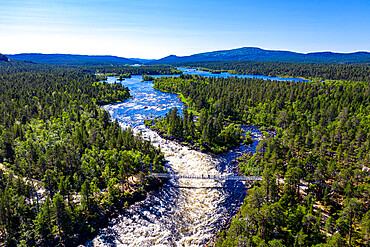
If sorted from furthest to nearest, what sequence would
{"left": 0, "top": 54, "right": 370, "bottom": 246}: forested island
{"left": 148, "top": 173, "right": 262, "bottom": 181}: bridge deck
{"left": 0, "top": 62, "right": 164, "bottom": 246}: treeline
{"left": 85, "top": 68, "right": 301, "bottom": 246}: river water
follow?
{"left": 148, "top": 173, "right": 262, "bottom": 181}: bridge deck
{"left": 85, "top": 68, "right": 301, "bottom": 246}: river water
{"left": 0, "top": 62, "right": 164, "bottom": 246}: treeline
{"left": 0, "top": 54, "right": 370, "bottom": 246}: forested island

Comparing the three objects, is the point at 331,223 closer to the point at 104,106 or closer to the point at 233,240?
the point at 233,240

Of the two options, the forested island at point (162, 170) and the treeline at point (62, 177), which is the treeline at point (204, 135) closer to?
the forested island at point (162, 170)

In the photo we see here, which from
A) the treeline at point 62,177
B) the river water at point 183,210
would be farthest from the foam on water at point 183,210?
the treeline at point 62,177

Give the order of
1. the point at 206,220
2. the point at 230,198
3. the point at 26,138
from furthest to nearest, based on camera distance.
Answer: the point at 26,138 < the point at 230,198 < the point at 206,220

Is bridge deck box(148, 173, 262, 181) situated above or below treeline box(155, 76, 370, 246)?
below

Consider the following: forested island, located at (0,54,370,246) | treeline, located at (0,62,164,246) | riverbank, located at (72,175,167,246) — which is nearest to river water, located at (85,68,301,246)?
riverbank, located at (72,175,167,246)

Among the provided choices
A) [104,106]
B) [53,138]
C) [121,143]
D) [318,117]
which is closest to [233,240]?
[121,143]

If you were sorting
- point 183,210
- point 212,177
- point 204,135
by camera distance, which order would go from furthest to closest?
point 204,135 → point 212,177 → point 183,210

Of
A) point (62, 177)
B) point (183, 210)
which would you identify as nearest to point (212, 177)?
point (183, 210)

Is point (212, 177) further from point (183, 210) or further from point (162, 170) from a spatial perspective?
point (162, 170)

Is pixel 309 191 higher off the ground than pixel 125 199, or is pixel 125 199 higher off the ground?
pixel 309 191

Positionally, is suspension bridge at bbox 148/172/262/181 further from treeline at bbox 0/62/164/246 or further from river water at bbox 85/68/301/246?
treeline at bbox 0/62/164/246
